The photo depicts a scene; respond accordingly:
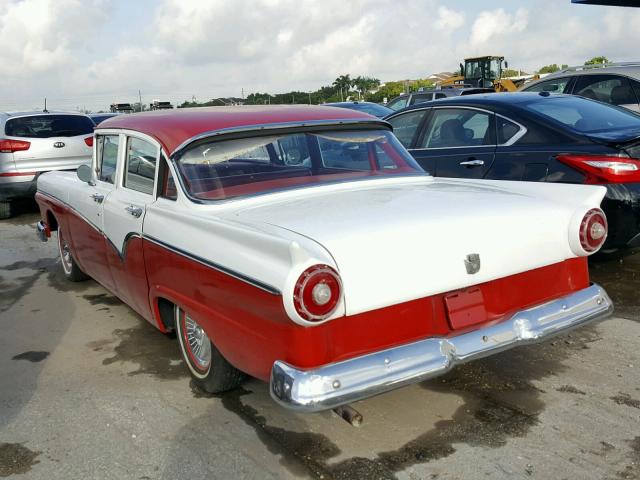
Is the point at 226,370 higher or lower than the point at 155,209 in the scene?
lower

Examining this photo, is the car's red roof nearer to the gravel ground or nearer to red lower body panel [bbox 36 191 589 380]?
red lower body panel [bbox 36 191 589 380]

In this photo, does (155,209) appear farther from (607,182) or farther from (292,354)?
(607,182)

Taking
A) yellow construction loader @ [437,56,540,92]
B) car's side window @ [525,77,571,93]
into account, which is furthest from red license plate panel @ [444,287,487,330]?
yellow construction loader @ [437,56,540,92]

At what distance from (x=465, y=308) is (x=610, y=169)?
256 centimetres

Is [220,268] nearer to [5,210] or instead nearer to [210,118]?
[210,118]

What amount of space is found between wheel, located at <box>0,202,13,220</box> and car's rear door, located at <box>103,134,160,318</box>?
6889mm

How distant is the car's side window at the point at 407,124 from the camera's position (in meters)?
6.80

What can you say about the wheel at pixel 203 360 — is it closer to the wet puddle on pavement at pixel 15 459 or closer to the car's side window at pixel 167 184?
the car's side window at pixel 167 184

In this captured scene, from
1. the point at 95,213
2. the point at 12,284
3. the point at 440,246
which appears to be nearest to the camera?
the point at 440,246

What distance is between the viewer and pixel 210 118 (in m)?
4.20

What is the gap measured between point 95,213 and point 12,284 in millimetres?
2347

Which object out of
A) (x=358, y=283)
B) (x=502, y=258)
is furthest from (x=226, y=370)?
(x=502, y=258)

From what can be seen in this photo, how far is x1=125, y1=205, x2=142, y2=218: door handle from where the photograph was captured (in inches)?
161

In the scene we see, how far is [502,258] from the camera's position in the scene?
319 centimetres
